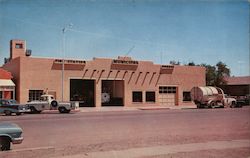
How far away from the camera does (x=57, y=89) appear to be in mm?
40531

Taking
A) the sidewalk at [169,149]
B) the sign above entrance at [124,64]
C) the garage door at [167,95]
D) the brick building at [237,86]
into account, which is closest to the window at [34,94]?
the sign above entrance at [124,64]

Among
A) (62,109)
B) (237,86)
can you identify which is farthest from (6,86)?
(237,86)

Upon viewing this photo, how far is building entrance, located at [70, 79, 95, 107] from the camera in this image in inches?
1850

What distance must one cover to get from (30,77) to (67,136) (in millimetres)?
25237

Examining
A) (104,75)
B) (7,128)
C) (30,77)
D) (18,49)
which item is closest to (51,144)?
(7,128)

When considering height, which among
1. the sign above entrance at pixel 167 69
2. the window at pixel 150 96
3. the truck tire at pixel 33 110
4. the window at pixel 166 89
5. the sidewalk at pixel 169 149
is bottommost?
the sidewalk at pixel 169 149

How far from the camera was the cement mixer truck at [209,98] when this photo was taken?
44750 mm

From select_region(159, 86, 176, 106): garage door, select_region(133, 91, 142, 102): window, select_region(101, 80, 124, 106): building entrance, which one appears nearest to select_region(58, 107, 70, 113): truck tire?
select_region(101, 80, 124, 106): building entrance

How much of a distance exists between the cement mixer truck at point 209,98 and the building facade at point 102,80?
5774 millimetres

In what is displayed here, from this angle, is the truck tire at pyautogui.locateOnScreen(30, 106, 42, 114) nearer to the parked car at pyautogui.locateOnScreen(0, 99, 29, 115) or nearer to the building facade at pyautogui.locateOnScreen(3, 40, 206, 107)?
the parked car at pyautogui.locateOnScreen(0, 99, 29, 115)

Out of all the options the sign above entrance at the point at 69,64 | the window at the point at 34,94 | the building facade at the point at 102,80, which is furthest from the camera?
the sign above entrance at the point at 69,64

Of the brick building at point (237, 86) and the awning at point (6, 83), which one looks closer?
the awning at point (6, 83)

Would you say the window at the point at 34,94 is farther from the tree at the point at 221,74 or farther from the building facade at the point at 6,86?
the tree at the point at 221,74

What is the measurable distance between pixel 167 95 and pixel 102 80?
9.95m
